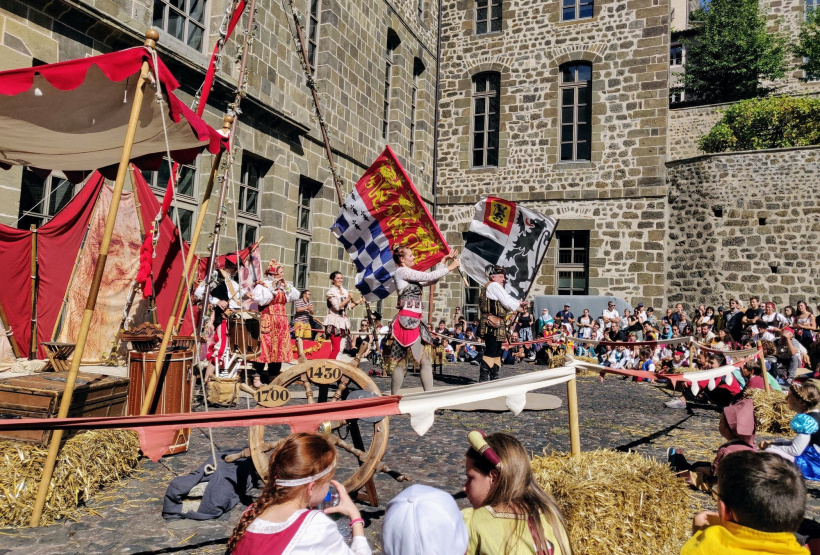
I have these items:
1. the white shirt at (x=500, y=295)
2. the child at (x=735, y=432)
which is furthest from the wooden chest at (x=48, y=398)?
the white shirt at (x=500, y=295)

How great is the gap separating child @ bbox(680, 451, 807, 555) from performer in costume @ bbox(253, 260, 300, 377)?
7.25 metres

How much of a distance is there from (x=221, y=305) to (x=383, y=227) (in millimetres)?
2615

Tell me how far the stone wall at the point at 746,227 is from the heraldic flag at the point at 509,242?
341 inches

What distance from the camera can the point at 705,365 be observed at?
9.12 m

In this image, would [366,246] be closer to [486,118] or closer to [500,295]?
[500,295]

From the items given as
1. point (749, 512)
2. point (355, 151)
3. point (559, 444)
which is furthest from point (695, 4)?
point (749, 512)

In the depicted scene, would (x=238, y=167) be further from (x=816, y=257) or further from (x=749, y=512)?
(x=816, y=257)

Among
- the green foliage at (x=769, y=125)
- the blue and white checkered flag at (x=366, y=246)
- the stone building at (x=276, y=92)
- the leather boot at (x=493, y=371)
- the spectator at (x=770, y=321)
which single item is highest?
the green foliage at (x=769, y=125)

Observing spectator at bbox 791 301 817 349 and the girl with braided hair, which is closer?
the girl with braided hair

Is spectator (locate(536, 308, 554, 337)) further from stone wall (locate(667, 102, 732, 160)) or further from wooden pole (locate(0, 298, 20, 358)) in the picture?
stone wall (locate(667, 102, 732, 160))

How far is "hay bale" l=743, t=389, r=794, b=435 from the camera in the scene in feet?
22.7

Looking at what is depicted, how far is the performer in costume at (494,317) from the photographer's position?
31.2 ft

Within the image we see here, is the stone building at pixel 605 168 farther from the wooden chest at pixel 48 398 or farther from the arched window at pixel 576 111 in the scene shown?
the wooden chest at pixel 48 398

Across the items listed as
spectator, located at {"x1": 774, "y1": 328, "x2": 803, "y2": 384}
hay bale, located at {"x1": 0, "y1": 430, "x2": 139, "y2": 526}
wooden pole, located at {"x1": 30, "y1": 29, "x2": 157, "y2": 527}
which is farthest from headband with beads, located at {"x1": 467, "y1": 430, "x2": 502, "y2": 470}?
spectator, located at {"x1": 774, "y1": 328, "x2": 803, "y2": 384}
